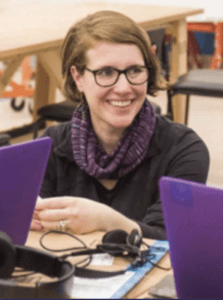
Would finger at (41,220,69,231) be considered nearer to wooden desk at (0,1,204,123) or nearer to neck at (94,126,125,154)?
neck at (94,126,125,154)

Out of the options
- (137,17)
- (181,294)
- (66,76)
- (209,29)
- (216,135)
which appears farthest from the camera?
(209,29)

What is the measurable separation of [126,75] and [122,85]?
32 millimetres

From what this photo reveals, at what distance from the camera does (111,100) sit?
1.80 metres

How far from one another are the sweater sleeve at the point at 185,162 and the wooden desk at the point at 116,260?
35 cm

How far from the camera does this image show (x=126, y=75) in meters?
1.74

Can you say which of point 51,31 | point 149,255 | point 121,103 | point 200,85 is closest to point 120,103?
point 121,103

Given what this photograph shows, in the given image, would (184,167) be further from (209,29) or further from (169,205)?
(209,29)

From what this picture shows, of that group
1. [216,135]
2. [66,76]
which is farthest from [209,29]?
[66,76]

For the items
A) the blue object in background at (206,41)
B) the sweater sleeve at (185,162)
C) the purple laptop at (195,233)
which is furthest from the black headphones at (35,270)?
the blue object in background at (206,41)

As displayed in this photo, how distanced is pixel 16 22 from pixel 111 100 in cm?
179

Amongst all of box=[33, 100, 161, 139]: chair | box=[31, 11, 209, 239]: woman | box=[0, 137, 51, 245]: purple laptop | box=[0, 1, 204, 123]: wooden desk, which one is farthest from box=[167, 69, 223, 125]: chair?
box=[0, 137, 51, 245]: purple laptop

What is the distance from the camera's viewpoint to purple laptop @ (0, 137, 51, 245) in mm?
1061

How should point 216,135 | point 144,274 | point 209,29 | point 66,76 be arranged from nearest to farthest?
point 144,274 < point 66,76 < point 216,135 < point 209,29

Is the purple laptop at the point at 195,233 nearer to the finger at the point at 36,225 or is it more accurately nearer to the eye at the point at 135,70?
the finger at the point at 36,225
